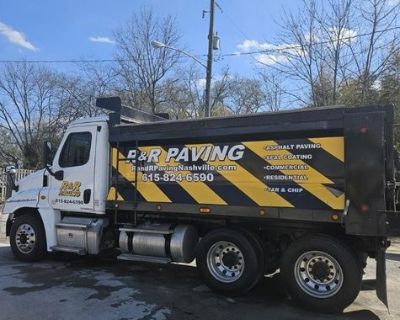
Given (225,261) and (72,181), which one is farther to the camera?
(72,181)

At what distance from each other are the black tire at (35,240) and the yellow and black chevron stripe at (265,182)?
7.97 feet

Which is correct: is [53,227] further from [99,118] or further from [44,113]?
[44,113]

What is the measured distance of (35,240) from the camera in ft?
32.9

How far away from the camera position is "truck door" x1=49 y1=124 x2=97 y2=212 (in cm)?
955

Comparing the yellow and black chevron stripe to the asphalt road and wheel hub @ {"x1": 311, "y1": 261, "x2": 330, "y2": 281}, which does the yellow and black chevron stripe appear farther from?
the asphalt road

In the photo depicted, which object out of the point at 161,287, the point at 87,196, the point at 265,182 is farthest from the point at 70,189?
the point at 265,182

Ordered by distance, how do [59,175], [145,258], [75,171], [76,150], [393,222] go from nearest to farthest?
[393,222]
[145,258]
[75,171]
[76,150]
[59,175]

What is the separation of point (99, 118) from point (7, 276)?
3.22 m

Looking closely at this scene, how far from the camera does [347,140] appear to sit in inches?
273

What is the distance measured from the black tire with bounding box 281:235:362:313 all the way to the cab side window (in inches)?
173

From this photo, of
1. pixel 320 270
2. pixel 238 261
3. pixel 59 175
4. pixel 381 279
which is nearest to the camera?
pixel 381 279

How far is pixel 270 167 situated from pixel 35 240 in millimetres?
5116

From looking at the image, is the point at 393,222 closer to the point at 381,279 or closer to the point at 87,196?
the point at 381,279

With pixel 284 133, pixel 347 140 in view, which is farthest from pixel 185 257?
pixel 347 140
